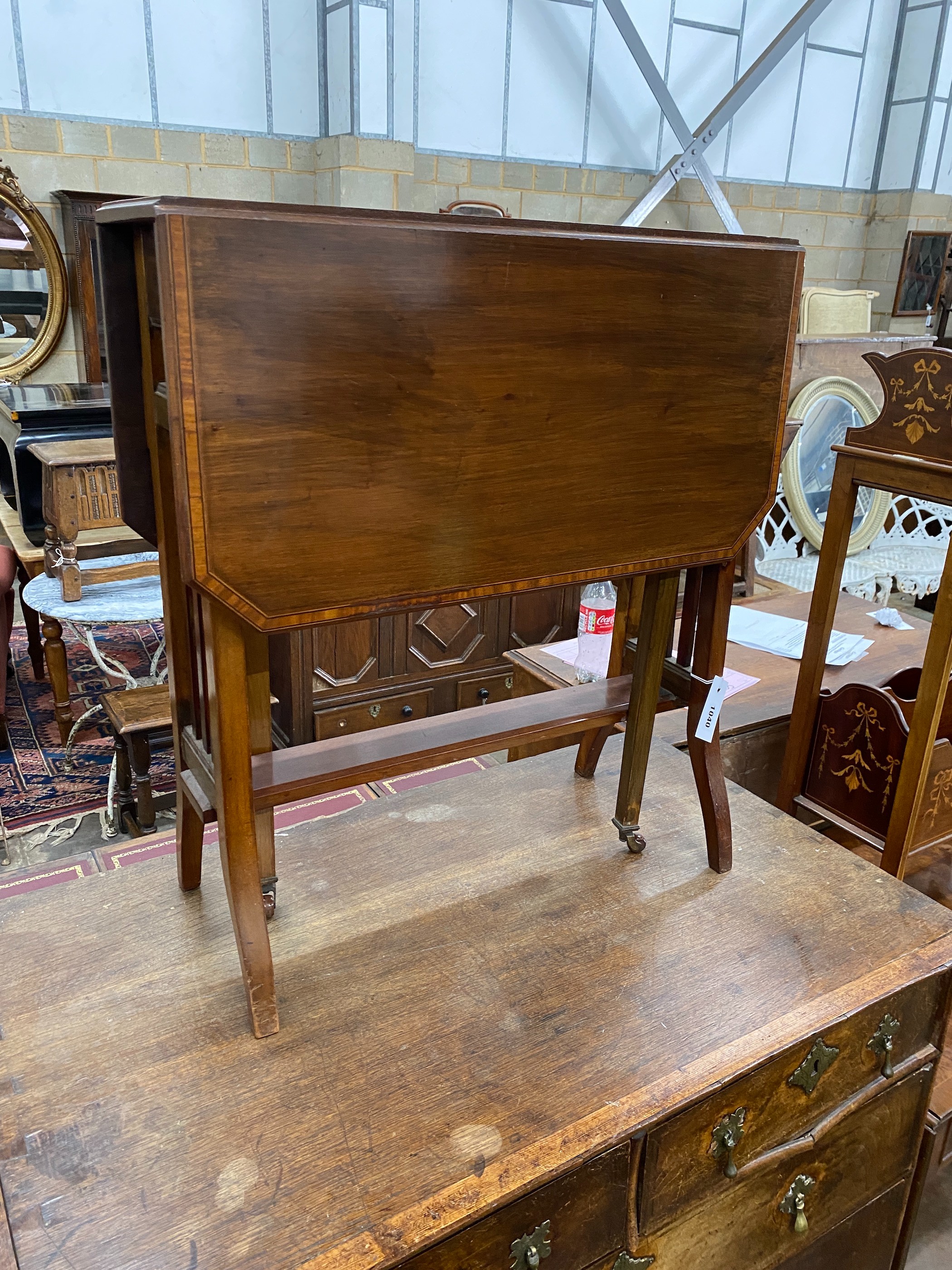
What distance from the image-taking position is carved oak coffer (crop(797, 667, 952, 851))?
65.3 inches

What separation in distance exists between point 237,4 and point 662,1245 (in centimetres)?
579

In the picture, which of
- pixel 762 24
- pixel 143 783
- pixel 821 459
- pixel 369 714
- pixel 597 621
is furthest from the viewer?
pixel 762 24

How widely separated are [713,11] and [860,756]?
6422 mm

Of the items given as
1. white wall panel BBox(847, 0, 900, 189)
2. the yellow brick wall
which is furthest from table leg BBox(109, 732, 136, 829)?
white wall panel BBox(847, 0, 900, 189)

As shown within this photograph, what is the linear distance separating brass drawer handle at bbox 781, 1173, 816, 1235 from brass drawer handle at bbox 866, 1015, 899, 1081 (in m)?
0.18

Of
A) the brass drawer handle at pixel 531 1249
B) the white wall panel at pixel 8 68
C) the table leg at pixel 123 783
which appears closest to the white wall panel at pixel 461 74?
the white wall panel at pixel 8 68

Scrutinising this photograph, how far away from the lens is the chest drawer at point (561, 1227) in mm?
890

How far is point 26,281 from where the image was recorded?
4992 mm

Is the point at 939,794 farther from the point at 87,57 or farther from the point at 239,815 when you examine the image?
the point at 87,57

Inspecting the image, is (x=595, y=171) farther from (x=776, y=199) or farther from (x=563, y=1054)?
(x=563, y=1054)

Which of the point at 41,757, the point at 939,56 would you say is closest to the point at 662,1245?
the point at 41,757

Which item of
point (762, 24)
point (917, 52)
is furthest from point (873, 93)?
point (762, 24)

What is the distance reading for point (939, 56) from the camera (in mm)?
6820

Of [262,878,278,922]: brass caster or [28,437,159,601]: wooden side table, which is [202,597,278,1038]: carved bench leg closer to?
[262,878,278,922]: brass caster
